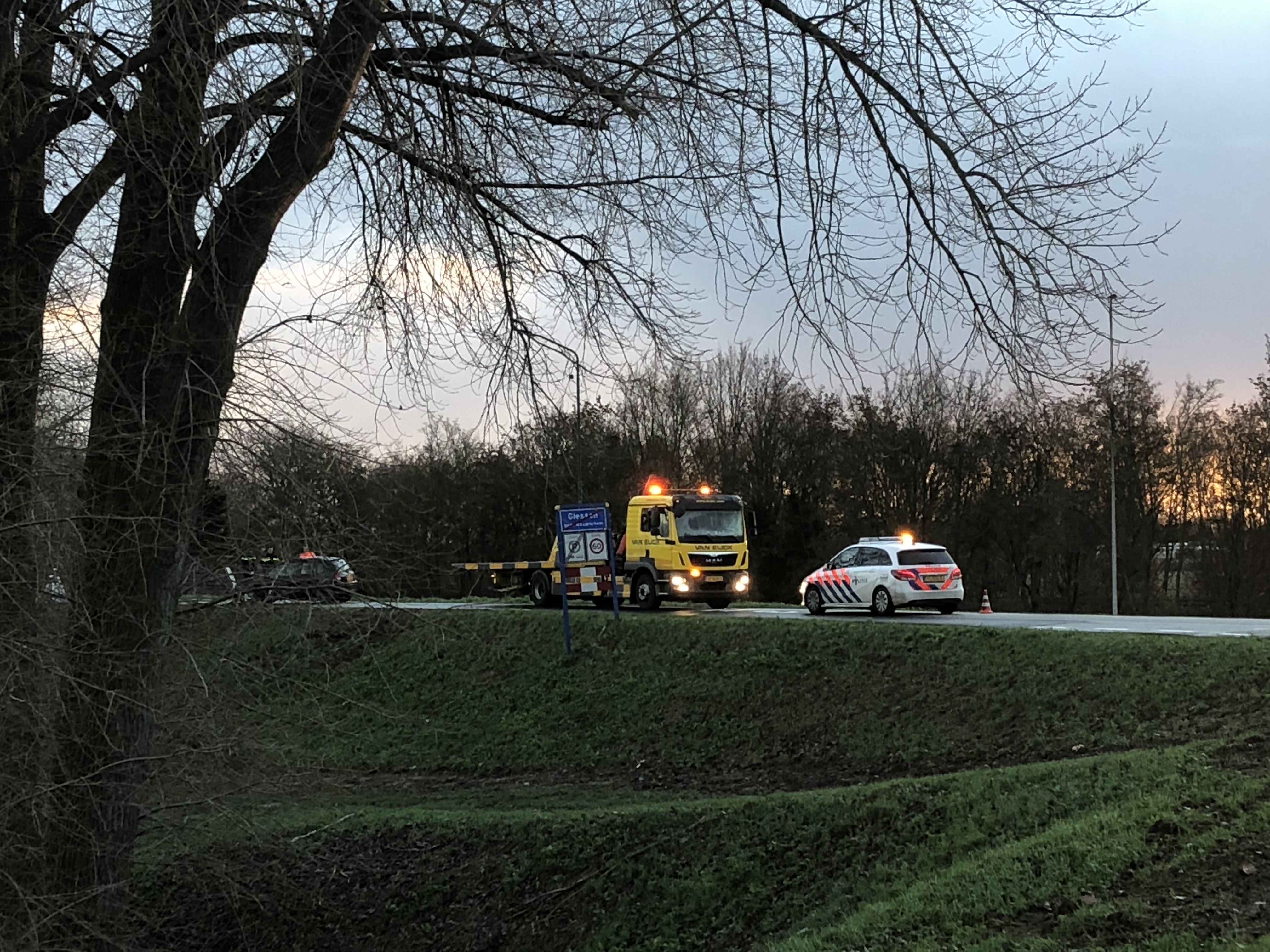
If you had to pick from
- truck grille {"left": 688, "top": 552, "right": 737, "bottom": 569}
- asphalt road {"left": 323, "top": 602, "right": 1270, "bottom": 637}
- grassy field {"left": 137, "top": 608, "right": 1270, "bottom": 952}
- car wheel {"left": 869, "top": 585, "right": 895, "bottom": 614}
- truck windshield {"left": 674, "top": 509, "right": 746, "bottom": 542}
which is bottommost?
grassy field {"left": 137, "top": 608, "right": 1270, "bottom": 952}

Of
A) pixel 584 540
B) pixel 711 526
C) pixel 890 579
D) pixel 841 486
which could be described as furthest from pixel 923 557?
pixel 841 486

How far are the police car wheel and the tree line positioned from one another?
136 inches

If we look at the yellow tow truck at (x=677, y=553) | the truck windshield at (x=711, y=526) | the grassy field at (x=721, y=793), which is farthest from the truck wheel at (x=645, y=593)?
the grassy field at (x=721, y=793)

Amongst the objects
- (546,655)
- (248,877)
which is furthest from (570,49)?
(546,655)

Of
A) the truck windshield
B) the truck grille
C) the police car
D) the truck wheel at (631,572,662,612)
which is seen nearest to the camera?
the police car

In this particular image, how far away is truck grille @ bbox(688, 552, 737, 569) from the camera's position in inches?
981

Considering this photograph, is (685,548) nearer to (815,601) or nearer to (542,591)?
(815,601)

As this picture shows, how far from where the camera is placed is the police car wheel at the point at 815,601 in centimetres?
2375

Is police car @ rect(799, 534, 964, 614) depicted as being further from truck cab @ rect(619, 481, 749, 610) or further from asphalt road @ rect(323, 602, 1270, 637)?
truck cab @ rect(619, 481, 749, 610)

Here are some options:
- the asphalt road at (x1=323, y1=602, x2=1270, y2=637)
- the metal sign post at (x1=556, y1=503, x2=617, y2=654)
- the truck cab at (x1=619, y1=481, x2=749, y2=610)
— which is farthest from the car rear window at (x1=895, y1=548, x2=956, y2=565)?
the metal sign post at (x1=556, y1=503, x2=617, y2=654)

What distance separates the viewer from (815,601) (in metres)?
23.9

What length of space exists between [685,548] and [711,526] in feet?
2.78

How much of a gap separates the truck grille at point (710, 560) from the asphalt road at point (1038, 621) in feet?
3.21

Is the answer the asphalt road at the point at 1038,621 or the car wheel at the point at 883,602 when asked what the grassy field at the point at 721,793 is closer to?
the asphalt road at the point at 1038,621
